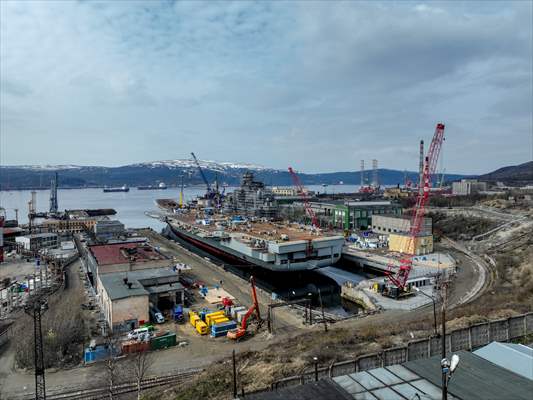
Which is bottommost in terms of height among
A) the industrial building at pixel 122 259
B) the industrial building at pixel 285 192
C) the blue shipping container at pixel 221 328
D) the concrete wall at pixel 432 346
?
the blue shipping container at pixel 221 328

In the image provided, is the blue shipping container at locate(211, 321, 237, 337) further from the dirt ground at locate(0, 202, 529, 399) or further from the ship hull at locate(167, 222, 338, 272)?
the ship hull at locate(167, 222, 338, 272)

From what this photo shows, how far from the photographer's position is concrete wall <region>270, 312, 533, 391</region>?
9.09 m

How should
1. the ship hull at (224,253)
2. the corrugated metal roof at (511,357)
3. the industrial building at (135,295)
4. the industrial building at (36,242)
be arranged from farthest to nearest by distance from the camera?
the industrial building at (36,242) < the ship hull at (224,253) < the industrial building at (135,295) < the corrugated metal roof at (511,357)

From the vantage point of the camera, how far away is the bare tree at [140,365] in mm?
11749

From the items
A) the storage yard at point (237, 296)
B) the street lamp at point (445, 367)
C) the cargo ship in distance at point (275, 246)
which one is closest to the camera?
the street lamp at point (445, 367)

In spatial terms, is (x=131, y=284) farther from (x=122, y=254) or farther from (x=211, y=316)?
(x=122, y=254)

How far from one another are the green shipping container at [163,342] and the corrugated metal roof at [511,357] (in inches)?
454

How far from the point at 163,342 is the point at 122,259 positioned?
10.9m

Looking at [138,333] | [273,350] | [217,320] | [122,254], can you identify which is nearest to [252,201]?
[122,254]

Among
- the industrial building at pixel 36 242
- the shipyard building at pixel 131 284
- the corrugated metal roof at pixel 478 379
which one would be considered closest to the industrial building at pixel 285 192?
the industrial building at pixel 36 242

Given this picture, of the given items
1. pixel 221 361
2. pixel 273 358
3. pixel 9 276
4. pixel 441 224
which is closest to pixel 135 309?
pixel 221 361

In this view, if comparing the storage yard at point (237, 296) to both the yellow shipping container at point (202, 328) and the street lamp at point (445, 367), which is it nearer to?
the yellow shipping container at point (202, 328)

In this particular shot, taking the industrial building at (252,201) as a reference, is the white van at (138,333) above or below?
below

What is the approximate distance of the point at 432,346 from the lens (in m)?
10.5
